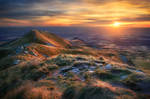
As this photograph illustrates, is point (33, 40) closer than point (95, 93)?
No

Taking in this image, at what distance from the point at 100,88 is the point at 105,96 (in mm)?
722

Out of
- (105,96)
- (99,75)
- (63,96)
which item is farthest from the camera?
(99,75)

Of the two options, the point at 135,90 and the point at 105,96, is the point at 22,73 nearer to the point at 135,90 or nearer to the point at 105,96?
the point at 105,96

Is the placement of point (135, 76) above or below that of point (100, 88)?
below

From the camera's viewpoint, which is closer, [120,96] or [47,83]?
[120,96]

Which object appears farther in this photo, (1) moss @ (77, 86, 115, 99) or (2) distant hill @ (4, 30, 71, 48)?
(2) distant hill @ (4, 30, 71, 48)

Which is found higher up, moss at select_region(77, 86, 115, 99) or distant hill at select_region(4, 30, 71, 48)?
moss at select_region(77, 86, 115, 99)

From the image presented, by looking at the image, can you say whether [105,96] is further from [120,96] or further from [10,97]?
[10,97]

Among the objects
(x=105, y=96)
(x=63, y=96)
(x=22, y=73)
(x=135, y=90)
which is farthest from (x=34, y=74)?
(x=135, y=90)

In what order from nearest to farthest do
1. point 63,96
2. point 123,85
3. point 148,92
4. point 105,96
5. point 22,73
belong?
point 105,96
point 63,96
point 148,92
point 123,85
point 22,73

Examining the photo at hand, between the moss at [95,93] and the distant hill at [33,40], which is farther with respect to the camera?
the distant hill at [33,40]

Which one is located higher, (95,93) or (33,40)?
(95,93)

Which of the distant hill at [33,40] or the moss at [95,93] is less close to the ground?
the moss at [95,93]

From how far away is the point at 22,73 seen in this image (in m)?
11.2
